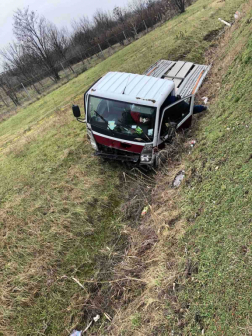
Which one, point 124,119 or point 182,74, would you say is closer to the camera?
point 124,119

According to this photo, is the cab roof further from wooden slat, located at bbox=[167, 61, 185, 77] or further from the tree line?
the tree line

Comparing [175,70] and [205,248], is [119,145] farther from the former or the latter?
[175,70]

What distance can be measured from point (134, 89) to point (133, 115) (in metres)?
0.63

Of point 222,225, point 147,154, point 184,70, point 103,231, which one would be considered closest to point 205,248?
point 222,225

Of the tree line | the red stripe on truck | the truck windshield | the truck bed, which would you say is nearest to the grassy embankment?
the red stripe on truck

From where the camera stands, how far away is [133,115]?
461cm

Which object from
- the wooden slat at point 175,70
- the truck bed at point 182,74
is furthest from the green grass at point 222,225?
the wooden slat at point 175,70

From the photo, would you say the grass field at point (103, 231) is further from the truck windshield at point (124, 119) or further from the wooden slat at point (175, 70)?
the wooden slat at point (175, 70)

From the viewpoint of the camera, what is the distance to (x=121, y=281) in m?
3.35

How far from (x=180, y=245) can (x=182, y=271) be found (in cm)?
40

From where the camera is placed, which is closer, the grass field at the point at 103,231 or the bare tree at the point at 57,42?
the grass field at the point at 103,231

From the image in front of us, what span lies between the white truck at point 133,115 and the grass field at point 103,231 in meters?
0.78

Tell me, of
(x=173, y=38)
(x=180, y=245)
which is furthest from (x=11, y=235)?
(x=173, y=38)

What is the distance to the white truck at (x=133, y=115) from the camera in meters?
4.55
